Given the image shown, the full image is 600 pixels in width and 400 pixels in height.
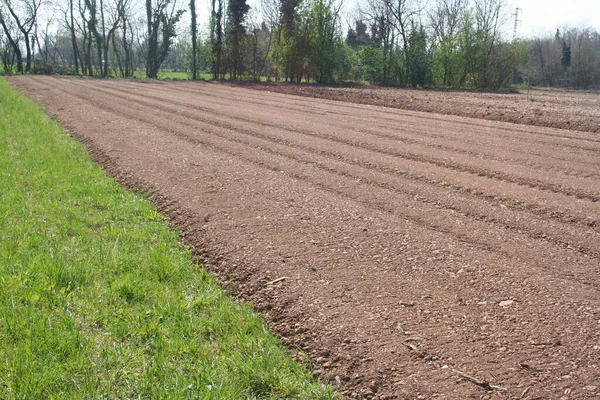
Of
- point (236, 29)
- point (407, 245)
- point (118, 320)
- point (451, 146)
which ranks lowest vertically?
point (118, 320)

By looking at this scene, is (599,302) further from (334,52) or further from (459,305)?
(334,52)

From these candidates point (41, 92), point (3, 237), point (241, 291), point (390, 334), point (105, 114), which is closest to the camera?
point (390, 334)

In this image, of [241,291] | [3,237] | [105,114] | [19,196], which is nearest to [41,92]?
[105,114]

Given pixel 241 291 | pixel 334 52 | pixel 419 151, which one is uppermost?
pixel 334 52

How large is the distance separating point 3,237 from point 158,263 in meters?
1.92

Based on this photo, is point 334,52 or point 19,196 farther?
point 334,52

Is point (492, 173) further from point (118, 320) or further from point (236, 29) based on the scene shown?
point (236, 29)

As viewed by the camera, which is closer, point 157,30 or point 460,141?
point 460,141

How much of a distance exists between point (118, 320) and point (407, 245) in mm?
2972

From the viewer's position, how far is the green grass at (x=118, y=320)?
333 centimetres

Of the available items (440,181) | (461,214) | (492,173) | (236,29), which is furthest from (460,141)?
(236,29)

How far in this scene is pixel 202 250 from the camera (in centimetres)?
580

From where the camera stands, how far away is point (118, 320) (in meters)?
4.13

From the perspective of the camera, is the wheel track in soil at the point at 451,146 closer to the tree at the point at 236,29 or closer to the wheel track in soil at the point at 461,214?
the wheel track in soil at the point at 461,214
